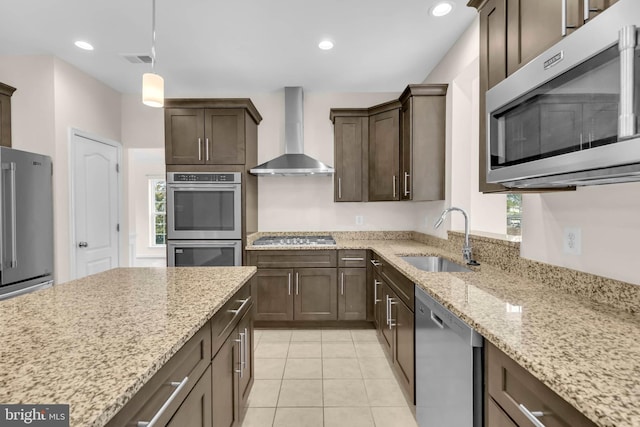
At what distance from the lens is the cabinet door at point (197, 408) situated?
3.08 feet

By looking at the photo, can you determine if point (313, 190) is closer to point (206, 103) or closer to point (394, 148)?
point (394, 148)

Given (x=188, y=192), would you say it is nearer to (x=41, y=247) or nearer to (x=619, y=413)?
(x=41, y=247)

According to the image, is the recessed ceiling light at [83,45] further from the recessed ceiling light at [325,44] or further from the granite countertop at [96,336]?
the granite countertop at [96,336]

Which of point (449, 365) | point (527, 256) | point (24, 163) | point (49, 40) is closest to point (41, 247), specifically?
point (24, 163)

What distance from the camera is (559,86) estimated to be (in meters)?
A: 0.91

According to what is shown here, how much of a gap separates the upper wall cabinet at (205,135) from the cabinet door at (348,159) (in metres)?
1.08

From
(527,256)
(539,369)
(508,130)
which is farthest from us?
(527,256)

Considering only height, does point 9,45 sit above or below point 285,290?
above

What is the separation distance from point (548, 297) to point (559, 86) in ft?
2.94

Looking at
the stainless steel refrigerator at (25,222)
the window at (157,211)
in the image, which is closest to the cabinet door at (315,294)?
the stainless steel refrigerator at (25,222)

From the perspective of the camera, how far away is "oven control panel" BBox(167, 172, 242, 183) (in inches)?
123

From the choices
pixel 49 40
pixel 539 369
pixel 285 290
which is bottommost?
pixel 285 290

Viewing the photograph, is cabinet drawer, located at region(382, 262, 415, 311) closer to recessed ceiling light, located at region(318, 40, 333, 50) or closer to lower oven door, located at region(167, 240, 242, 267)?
lower oven door, located at region(167, 240, 242, 267)

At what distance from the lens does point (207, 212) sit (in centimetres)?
312
